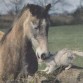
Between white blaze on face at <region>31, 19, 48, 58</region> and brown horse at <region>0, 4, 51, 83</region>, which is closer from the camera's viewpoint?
white blaze on face at <region>31, 19, 48, 58</region>

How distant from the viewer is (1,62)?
5688mm

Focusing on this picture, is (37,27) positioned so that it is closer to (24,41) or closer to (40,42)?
(40,42)

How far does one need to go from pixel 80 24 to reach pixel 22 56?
82.5 ft

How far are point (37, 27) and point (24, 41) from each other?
352 mm

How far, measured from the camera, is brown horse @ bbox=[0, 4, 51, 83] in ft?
17.5

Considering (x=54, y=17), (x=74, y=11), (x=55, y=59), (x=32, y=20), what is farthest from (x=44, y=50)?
(x=74, y=11)

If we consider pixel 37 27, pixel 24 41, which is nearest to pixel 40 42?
pixel 37 27

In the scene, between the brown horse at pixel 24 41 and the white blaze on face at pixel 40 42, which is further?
the brown horse at pixel 24 41

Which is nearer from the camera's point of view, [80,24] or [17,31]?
[17,31]

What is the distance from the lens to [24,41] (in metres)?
5.59

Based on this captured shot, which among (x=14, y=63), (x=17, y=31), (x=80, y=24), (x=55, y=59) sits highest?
(x=17, y=31)

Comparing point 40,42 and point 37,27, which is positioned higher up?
point 37,27

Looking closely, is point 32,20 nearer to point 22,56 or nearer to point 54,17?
point 22,56

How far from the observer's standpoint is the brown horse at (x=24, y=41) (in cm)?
534
